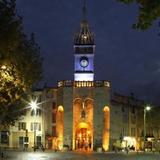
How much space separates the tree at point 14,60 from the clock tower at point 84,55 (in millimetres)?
63037

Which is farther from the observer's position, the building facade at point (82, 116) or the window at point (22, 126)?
the window at point (22, 126)

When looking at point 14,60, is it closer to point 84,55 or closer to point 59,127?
point 59,127

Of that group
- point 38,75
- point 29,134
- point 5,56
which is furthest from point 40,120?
point 5,56

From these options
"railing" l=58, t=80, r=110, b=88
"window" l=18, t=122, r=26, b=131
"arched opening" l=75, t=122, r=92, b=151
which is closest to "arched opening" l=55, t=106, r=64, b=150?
"arched opening" l=75, t=122, r=92, b=151

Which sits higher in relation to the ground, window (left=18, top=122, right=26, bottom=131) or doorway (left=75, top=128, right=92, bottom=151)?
window (left=18, top=122, right=26, bottom=131)

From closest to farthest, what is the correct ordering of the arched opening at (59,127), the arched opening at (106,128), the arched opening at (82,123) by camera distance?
the arched opening at (106,128), the arched opening at (59,127), the arched opening at (82,123)

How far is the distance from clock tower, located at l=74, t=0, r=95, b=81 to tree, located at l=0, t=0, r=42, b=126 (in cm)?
6304

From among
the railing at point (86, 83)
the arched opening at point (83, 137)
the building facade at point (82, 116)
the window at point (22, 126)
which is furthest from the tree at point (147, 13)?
the window at point (22, 126)

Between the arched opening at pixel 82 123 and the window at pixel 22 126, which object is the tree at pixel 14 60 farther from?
the window at pixel 22 126

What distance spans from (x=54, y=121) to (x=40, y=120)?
4.00m

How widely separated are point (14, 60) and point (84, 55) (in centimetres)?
7814

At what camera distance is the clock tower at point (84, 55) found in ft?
379

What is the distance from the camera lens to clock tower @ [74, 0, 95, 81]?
379ft

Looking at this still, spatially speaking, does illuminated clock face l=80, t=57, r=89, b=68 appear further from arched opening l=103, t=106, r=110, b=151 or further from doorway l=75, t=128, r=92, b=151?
doorway l=75, t=128, r=92, b=151
